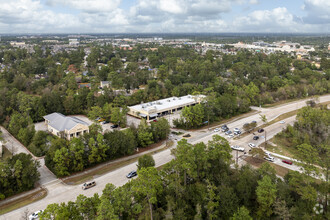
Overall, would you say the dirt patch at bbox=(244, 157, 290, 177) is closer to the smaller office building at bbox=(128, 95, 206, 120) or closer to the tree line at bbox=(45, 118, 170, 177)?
the tree line at bbox=(45, 118, 170, 177)

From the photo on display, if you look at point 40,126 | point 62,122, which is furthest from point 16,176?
point 40,126

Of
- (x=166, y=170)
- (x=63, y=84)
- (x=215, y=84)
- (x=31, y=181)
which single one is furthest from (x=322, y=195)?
(x=63, y=84)

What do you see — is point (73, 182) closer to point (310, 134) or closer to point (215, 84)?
point (310, 134)

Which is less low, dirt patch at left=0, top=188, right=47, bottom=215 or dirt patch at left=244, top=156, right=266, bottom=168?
dirt patch at left=244, top=156, right=266, bottom=168

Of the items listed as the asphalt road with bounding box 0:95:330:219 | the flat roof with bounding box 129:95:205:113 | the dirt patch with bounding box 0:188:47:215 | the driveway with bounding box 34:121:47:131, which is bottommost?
the dirt patch with bounding box 0:188:47:215

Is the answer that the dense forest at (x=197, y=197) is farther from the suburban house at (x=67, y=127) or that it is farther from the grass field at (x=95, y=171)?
the suburban house at (x=67, y=127)

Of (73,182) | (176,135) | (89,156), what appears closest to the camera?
(73,182)

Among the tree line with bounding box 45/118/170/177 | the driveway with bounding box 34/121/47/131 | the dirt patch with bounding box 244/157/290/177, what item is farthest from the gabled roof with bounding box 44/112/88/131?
the dirt patch with bounding box 244/157/290/177
